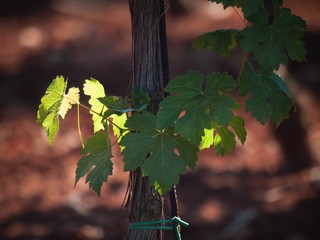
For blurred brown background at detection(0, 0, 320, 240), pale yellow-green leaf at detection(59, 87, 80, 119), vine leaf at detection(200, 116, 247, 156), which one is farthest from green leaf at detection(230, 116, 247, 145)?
blurred brown background at detection(0, 0, 320, 240)

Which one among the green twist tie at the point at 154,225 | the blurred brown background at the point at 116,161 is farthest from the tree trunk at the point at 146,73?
the blurred brown background at the point at 116,161

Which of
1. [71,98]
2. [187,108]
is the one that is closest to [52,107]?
[71,98]

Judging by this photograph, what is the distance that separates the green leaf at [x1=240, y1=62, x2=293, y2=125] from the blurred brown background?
2800 mm

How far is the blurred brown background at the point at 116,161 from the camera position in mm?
4297

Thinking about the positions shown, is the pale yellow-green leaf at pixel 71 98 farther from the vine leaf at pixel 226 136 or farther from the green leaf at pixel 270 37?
the green leaf at pixel 270 37

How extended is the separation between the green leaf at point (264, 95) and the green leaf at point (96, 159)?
0.48 meters

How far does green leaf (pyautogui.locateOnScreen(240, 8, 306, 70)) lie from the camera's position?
1513 mm

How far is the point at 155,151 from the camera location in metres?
1.47

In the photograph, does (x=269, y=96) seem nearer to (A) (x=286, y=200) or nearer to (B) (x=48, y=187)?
(A) (x=286, y=200)

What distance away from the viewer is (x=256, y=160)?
5.44m

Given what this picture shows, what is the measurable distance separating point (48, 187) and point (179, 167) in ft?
12.3

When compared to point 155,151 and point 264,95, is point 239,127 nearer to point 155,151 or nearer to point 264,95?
point 264,95

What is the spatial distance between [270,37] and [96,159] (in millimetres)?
703

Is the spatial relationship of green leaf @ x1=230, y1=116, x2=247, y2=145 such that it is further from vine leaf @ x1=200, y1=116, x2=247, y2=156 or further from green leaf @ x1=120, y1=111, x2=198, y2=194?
green leaf @ x1=120, y1=111, x2=198, y2=194
